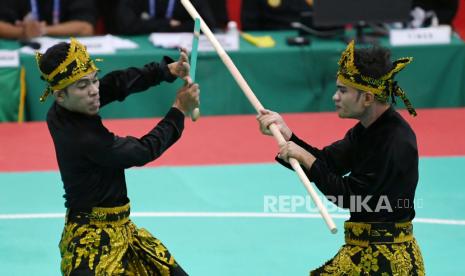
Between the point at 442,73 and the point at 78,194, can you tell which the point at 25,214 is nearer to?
the point at 78,194

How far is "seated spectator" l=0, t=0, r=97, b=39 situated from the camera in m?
8.86

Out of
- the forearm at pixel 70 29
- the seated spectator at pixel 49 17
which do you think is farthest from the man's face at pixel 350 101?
the forearm at pixel 70 29

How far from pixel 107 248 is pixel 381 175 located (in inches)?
53.7

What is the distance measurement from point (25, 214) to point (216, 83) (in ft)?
8.70

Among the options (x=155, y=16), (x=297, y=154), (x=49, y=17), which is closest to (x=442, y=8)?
(x=155, y=16)

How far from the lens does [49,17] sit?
920 centimetres

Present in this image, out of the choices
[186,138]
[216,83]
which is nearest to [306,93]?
[216,83]

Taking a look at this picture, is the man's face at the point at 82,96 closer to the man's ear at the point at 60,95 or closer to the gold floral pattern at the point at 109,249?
the man's ear at the point at 60,95

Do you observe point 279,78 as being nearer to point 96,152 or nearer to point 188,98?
point 188,98

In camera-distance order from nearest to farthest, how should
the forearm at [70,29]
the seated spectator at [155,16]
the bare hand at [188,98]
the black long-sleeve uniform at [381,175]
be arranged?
the black long-sleeve uniform at [381,175]
the bare hand at [188,98]
the forearm at [70,29]
the seated spectator at [155,16]

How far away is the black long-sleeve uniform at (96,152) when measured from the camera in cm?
426

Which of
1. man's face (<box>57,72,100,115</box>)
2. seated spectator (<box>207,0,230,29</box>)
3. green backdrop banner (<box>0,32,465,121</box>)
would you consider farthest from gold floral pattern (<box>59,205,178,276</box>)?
seated spectator (<box>207,0,230,29</box>)

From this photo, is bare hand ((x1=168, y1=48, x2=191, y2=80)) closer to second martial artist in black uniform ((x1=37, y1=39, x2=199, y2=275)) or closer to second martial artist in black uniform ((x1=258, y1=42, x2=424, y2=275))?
second martial artist in black uniform ((x1=37, y1=39, x2=199, y2=275))

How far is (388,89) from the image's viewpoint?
417 centimetres
